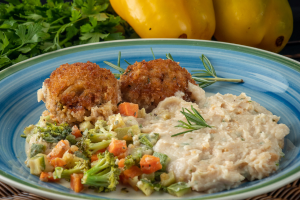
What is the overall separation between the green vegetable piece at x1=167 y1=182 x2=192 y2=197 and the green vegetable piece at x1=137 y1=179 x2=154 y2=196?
135mm

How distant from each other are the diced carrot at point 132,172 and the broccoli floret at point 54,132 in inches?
32.3

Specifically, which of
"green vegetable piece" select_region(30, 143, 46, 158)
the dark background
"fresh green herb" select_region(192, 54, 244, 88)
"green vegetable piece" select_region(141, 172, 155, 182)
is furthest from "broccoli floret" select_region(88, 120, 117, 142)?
the dark background

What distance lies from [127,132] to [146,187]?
2.33 feet

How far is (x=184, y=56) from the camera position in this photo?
Answer: 5.00 m

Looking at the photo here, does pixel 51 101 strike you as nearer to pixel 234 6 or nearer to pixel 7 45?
pixel 7 45

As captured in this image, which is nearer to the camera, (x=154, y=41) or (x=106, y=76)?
(x=106, y=76)

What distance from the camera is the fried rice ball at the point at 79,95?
333cm

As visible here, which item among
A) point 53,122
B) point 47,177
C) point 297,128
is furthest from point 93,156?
point 297,128

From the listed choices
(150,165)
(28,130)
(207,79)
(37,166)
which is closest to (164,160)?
(150,165)

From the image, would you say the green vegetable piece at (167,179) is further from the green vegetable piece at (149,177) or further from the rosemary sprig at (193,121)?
the rosemary sprig at (193,121)

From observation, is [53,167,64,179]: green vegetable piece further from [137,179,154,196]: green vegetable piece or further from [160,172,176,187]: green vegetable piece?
[160,172,176,187]: green vegetable piece

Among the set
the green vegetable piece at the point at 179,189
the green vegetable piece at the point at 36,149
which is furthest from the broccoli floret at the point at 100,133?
the green vegetable piece at the point at 179,189

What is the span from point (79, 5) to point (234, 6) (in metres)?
2.47

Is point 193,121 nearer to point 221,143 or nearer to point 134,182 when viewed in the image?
point 221,143
